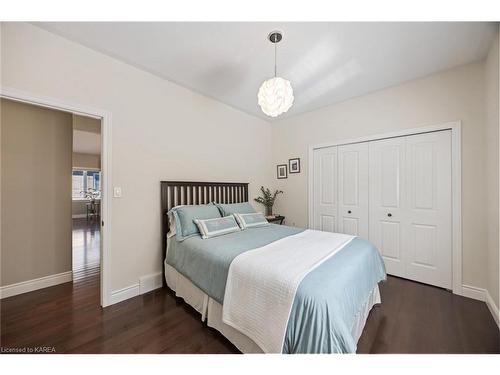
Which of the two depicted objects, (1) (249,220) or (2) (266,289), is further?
(1) (249,220)

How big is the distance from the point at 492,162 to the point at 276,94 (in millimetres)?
2174

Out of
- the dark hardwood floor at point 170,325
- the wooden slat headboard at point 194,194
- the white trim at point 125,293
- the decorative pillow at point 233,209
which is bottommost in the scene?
the dark hardwood floor at point 170,325

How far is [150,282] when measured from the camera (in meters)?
2.46

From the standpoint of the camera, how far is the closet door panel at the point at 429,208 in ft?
8.03

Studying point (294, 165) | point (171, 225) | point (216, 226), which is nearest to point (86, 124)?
point (171, 225)

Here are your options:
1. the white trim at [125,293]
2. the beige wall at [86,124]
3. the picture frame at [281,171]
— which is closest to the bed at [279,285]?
the white trim at [125,293]

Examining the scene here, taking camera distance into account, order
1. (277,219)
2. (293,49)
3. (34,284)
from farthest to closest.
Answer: (277,219)
(34,284)
(293,49)

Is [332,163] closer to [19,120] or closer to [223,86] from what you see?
[223,86]

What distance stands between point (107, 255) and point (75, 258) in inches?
78.4

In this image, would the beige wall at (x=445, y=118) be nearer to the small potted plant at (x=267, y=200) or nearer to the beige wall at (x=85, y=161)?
the small potted plant at (x=267, y=200)

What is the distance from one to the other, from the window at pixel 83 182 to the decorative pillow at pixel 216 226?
7833 mm

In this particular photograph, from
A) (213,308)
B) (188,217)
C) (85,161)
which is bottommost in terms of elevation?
(213,308)

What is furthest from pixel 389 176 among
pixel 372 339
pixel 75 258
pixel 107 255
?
pixel 75 258

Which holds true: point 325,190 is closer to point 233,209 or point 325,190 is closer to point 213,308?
point 233,209
